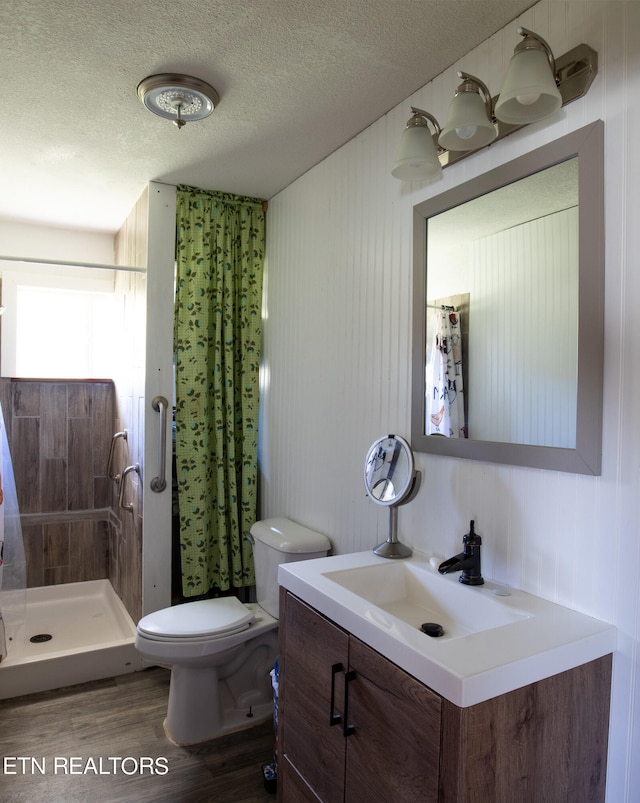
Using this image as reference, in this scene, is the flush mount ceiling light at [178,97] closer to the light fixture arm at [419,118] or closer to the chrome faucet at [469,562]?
the light fixture arm at [419,118]

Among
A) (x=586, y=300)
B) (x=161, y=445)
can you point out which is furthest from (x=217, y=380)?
(x=586, y=300)

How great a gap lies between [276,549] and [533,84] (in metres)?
1.81

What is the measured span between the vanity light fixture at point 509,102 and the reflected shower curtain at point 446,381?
1.45 feet

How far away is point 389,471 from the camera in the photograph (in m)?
1.80

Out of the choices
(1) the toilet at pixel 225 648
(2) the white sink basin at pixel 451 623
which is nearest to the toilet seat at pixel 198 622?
(1) the toilet at pixel 225 648

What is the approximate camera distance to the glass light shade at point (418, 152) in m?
1.57

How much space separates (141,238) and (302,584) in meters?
2.10

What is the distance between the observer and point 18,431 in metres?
3.47

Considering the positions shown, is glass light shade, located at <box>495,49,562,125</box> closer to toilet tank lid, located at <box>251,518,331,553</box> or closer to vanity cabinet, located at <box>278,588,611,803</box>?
vanity cabinet, located at <box>278,588,611,803</box>

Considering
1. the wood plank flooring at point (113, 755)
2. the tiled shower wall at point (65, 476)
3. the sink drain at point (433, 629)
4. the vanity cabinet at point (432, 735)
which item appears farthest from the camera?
the tiled shower wall at point (65, 476)

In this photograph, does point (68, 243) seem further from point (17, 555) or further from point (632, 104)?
point (632, 104)

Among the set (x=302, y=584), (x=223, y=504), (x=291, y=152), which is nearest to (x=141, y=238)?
(x=291, y=152)

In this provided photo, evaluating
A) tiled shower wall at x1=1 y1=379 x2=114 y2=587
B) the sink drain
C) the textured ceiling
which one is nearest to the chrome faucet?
the sink drain

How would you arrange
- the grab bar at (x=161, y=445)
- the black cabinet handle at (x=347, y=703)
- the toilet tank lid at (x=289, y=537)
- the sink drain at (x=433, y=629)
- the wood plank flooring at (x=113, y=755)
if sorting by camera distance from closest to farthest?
the black cabinet handle at (x=347, y=703) < the sink drain at (x=433, y=629) < the wood plank flooring at (x=113, y=755) < the toilet tank lid at (x=289, y=537) < the grab bar at (x=161, y=445)
